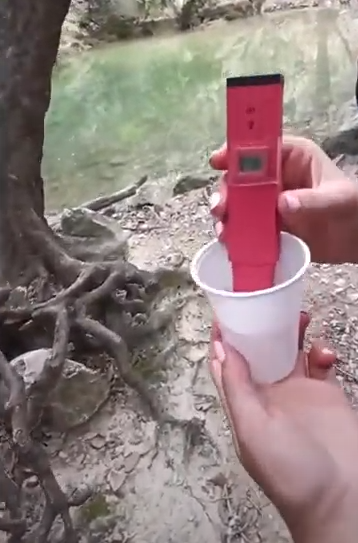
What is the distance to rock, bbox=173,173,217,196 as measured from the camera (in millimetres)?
1382

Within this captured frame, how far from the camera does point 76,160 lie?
1.62 metres

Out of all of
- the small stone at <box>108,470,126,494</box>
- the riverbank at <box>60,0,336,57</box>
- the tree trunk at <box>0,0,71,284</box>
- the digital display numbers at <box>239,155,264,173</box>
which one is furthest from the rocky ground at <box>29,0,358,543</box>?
the riverbank at <box>60,0,336,57</box>

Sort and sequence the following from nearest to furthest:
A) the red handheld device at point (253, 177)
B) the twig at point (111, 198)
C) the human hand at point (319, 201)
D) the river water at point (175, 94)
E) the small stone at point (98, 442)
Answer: the red handheld device at point (253, 177), the human hand at point (319, 201), the small stone at point (98, 442), the twig at point (111, 198), the river water at point (175, 94)

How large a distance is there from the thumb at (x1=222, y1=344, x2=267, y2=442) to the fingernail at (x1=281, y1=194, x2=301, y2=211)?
0.32 feet

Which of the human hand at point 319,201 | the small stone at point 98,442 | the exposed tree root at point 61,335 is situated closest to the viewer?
the human hand at point 319,201

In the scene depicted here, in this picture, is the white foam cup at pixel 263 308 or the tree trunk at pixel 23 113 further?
the tree trunk at pixel 23 113

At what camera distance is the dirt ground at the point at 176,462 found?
2.23 ft

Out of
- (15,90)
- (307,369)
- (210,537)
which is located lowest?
(210,537)

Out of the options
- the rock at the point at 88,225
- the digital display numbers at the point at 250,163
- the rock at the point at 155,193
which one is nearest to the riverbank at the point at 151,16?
the rock at the point at 155,193

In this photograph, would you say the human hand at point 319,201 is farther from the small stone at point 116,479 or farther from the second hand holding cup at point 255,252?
the small stone at point 116,479

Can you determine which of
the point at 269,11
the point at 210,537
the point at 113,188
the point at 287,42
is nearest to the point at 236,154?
the point at 210,537

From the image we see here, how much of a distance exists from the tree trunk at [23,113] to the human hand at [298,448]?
1.41ft

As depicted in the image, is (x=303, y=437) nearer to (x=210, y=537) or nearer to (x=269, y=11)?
(x=210, y=537)

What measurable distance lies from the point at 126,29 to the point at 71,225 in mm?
1388
